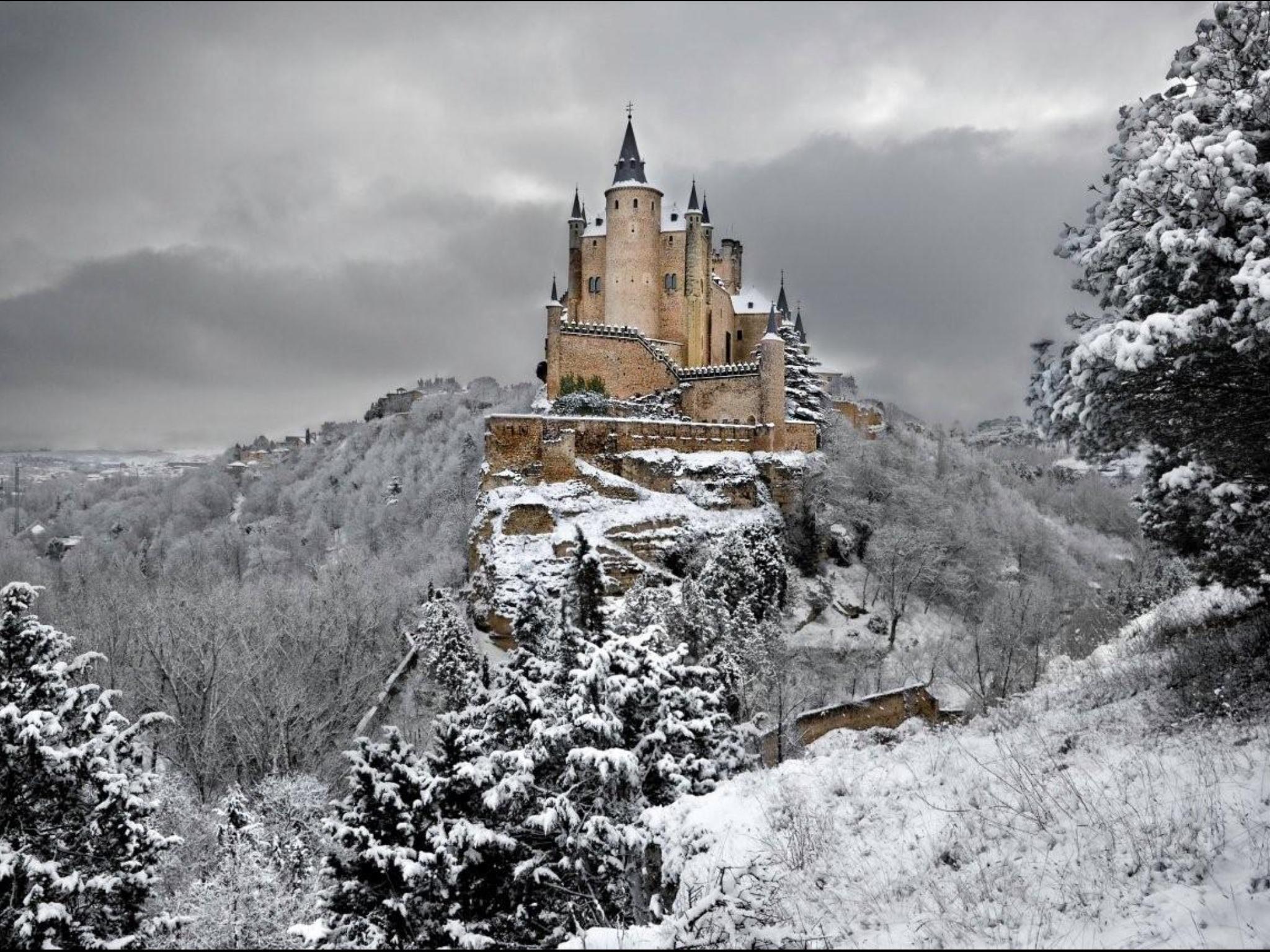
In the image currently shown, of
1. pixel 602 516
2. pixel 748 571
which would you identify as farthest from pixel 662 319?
pixel 748 571

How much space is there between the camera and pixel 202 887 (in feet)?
46.7

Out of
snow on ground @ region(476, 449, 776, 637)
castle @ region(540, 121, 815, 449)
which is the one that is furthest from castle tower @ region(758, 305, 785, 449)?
snow on ground @ region(476, 449, 776, 637)

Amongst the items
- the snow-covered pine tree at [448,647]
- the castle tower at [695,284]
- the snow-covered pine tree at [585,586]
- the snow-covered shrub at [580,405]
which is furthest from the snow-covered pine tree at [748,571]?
the castle tower at [695,284]

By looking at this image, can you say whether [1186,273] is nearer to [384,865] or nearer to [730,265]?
[384,865]

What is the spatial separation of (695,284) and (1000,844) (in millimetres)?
45862

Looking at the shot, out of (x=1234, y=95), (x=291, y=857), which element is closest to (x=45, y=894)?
(x=291, y=857)

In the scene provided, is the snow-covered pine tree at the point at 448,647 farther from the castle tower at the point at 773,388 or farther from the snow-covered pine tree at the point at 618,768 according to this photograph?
the snow-covered pine tree at the point at 618,768

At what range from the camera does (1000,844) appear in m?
6.65

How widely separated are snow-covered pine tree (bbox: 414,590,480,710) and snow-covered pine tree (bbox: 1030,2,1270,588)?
23.2 metres

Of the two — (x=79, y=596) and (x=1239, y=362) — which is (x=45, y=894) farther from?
(x=79, y=596)

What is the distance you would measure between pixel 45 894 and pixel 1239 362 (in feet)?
44.9

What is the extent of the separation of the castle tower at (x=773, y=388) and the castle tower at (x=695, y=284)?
7031 mm

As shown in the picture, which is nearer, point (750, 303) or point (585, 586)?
point (585, 586)

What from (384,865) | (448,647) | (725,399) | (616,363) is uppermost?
(616,363)
